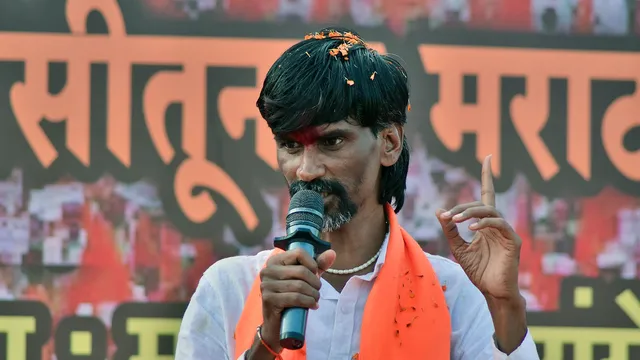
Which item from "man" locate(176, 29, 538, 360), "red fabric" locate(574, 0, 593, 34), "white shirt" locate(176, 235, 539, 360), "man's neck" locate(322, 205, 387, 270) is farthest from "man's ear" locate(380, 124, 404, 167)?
"red fabric" locate(574, 0, 593, 34)

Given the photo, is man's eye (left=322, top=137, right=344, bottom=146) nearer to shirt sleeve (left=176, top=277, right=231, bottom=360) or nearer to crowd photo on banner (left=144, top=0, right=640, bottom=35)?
shirt sleeve (left=176, top=277, right=231, bottom=360)

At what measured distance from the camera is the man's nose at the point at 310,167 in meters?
2.21

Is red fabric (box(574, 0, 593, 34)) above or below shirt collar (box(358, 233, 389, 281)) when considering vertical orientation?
above

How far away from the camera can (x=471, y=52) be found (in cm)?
373

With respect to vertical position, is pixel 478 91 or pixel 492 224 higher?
pixel 478 91

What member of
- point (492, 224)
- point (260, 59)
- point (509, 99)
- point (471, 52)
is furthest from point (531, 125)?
point (492, 224)

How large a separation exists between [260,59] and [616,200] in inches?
58.0

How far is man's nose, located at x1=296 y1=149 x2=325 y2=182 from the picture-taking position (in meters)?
2.21

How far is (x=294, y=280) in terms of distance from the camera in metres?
1.75

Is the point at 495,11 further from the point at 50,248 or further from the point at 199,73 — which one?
the point at 50,248

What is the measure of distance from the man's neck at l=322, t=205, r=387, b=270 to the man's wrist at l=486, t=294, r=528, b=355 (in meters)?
0.40

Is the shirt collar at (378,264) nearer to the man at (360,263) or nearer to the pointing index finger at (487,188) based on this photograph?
the man at (360,263)

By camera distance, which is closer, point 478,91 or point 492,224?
point 492,224

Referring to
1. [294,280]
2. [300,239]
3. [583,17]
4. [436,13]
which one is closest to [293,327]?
[294,280]
